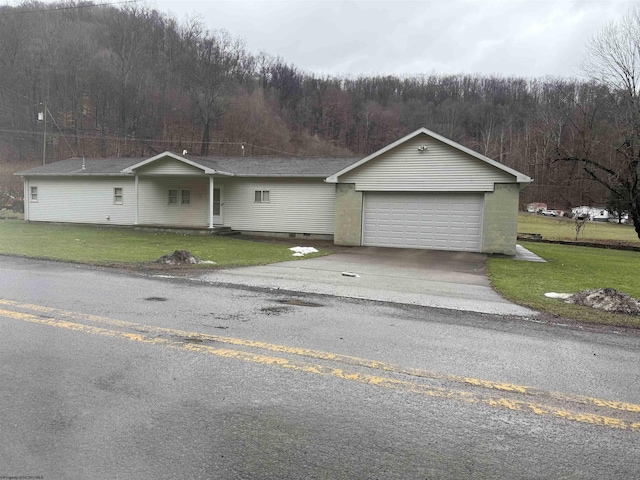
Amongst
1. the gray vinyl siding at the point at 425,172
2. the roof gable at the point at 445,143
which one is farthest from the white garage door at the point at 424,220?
the roof gable at the point at 445,143

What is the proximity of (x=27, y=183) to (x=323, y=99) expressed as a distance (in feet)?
174

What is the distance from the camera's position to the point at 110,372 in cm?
400

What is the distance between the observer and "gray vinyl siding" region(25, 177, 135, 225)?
2433cm

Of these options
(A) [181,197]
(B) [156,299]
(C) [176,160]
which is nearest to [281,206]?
(C) [176,160]

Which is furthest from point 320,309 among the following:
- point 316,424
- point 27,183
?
point 27,183

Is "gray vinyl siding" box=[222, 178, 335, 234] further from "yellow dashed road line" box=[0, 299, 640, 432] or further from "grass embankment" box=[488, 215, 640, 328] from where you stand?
"yellow dashed road line" box=[0, 299, 640, 432]

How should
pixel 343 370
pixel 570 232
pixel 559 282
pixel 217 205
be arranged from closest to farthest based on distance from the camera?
pixel 343 370
pixel 559 282
pixel 217 205
pixel 570 232

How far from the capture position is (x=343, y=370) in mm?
4254

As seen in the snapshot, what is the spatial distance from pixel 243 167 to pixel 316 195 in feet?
15.1

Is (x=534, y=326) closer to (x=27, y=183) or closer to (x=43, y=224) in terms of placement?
(x=43, y=224)

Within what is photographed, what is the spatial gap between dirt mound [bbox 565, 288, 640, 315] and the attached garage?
8.91 m

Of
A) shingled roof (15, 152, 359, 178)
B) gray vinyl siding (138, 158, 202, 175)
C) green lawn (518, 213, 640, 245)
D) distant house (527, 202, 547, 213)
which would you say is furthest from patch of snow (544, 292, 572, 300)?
distant house (527, 202, 547, 213)

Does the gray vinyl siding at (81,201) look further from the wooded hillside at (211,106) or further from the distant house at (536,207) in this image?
the distant house at (536,207)

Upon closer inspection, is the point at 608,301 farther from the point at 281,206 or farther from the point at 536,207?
the point at 536,207
